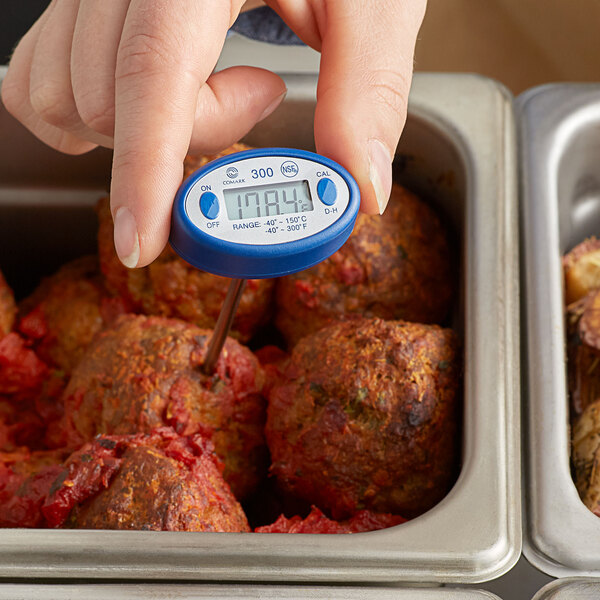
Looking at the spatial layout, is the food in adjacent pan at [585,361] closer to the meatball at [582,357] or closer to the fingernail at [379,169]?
the meatball at [582,357]

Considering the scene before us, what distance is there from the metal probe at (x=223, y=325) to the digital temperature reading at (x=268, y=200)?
137 mm

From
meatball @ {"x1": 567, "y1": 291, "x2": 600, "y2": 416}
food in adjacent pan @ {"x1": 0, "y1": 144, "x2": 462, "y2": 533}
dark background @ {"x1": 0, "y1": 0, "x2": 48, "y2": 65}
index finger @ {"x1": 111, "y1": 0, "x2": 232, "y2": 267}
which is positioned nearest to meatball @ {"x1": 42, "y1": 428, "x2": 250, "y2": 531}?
food in adjacent pan @ {"x1": 0, "y1": 144, "x2": 462, "y2": 533}

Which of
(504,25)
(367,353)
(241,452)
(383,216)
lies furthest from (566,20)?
(241,452)

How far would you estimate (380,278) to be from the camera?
1.24 m

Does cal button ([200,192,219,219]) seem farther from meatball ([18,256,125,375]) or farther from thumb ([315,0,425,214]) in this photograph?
meatball ([18,256,125,375])

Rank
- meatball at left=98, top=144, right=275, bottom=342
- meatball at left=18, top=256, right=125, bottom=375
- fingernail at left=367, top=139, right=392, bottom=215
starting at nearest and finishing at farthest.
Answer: fingernail at left=367, top=139, right=392, bottom=215 → meatball at left=98, top=144, right=275, bottom=342 → meatball at left=18, top=256, right=125, bottom=375

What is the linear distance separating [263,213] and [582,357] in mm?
659

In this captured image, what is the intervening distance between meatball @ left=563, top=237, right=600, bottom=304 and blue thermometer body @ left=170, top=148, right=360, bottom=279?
0.57 metres

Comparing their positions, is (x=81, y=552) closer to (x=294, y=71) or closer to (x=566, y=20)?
(x=294, y=71)

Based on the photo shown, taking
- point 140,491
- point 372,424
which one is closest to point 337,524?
point 372,424

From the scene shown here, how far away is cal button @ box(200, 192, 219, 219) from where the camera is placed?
84 centimetres

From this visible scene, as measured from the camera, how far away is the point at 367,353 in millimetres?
1068

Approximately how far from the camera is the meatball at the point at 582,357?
117cm

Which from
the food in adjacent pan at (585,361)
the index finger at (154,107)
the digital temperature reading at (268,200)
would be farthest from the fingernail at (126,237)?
the food in adjacent pan at (585,361)
